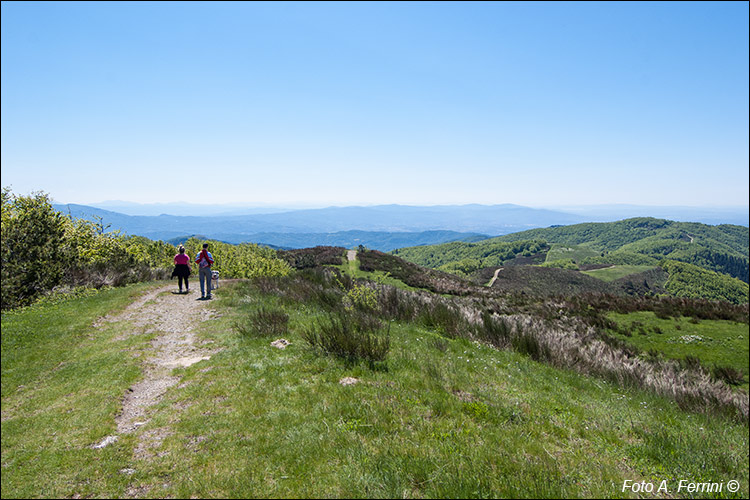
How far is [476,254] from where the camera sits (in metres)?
146

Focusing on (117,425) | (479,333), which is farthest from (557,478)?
(479,333)

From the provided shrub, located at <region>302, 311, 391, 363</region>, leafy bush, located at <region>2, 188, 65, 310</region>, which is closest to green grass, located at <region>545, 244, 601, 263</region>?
shrub, located at <region>302, 311, 391, 363</region>

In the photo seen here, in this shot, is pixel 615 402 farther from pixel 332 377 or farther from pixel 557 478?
pixel 332 377

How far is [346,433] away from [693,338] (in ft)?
53.5

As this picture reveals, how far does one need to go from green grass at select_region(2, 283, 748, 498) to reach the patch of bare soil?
0.17 metres

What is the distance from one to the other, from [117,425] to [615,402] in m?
9.02

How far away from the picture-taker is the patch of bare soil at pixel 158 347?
4.84 metres

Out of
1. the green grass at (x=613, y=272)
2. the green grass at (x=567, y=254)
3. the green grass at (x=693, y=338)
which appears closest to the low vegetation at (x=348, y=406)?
the green grass at (x=693, y=338)

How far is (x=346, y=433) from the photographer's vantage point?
4484 millimetres

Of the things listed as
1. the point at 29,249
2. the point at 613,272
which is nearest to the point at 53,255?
the point at 29,249

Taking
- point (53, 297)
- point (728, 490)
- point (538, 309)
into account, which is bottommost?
point (538, 309)

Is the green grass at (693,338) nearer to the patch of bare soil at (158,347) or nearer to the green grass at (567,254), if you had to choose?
the patch of bare soil at (158,347)

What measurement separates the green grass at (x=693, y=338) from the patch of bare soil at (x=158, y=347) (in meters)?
14.9

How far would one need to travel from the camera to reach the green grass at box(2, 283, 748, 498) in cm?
348
